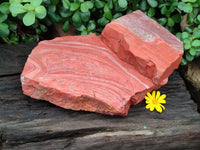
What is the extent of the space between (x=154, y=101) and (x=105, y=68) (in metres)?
0.52

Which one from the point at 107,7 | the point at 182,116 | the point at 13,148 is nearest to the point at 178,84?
the point at 182,116

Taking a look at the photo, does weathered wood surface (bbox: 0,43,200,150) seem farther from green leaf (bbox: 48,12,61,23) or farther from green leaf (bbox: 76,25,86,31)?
green leaf (bbox: 76,25,86,31)

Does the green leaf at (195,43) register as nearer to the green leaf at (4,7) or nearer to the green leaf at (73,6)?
the green leaf at (73,6)

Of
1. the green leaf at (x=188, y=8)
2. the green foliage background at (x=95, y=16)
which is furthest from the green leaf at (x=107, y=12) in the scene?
the green leaf at (x=188, y=8)

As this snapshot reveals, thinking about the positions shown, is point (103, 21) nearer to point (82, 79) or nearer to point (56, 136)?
point (82, 79)

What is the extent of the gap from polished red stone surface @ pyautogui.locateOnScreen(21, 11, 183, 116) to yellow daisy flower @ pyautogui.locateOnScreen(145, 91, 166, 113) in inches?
4.4

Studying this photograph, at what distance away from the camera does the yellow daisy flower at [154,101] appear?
205cm

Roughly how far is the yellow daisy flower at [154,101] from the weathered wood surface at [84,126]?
48 millimetres

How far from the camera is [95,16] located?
2631mm

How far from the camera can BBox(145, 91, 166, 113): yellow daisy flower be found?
2.05 metres

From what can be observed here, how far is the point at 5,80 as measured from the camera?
2111mm

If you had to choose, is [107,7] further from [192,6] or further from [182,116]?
[182,116]

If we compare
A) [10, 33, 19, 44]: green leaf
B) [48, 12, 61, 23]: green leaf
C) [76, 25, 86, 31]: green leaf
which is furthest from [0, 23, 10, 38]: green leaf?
[76, 25, 86, 31]: green leaf

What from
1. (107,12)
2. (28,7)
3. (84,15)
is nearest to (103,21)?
(107,12)
